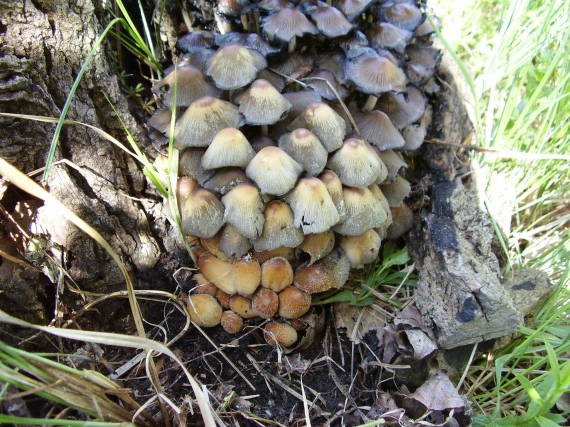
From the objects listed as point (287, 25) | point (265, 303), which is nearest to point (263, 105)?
point (287, 25)

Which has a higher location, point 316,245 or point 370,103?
point 370,103

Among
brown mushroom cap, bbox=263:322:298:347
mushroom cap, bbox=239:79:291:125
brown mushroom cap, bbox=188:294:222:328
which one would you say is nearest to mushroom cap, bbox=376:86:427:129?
mushroom cap, bbox=239:79:291:125

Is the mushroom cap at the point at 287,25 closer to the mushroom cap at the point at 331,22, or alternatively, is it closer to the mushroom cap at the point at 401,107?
the mushroom cap at the point at 331,22

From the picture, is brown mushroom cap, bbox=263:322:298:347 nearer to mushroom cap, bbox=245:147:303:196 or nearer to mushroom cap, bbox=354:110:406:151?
mushroom cap, bbox=245:147:303:196

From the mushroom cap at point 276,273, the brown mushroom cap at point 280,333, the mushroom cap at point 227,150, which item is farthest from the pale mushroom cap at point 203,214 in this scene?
the brown mushroom cap at point 280,333

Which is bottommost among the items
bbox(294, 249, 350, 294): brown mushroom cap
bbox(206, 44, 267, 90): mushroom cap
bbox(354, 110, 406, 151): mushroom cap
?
bbox(294, 249, 350, 294): brown mushroom cap

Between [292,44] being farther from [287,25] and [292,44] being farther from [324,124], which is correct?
[324,124]
